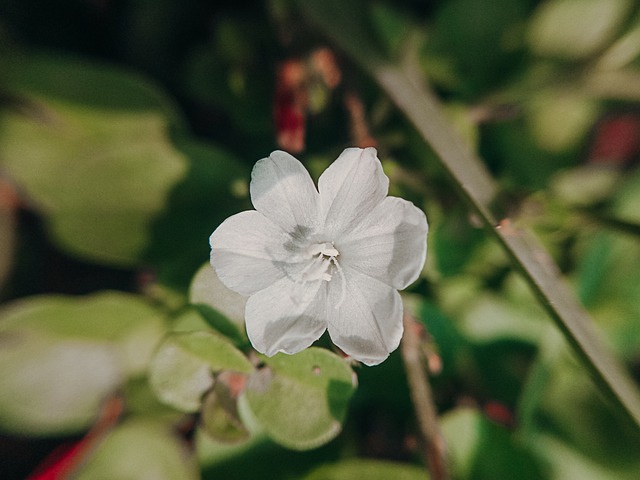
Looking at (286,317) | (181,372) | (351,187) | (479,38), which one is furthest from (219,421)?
(479,38)

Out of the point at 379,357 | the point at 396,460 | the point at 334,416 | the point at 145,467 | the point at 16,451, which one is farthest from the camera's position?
the point at 16,451

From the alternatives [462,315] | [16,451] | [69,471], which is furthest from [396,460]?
[16,451]

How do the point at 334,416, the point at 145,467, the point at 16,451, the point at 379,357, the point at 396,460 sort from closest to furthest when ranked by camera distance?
the point at 379,357 → the point at 334,416 → the point at 145,467 → the point at 396,460 → the point at 16,451

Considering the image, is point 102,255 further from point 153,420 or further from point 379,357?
point 379,357

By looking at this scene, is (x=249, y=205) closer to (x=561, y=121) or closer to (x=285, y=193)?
(x=285, y=193)

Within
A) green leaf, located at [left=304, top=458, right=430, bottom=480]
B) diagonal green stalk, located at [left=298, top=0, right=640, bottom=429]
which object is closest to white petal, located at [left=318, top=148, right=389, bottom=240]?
diagonal green stalk, located at [left=298, top=0, right=640, bottom=429]

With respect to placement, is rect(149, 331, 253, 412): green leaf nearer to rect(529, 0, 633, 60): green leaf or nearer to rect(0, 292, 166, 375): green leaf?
rect(0, 292, 166, 375): green leaf

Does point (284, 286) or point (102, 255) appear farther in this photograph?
point (102, 255)
